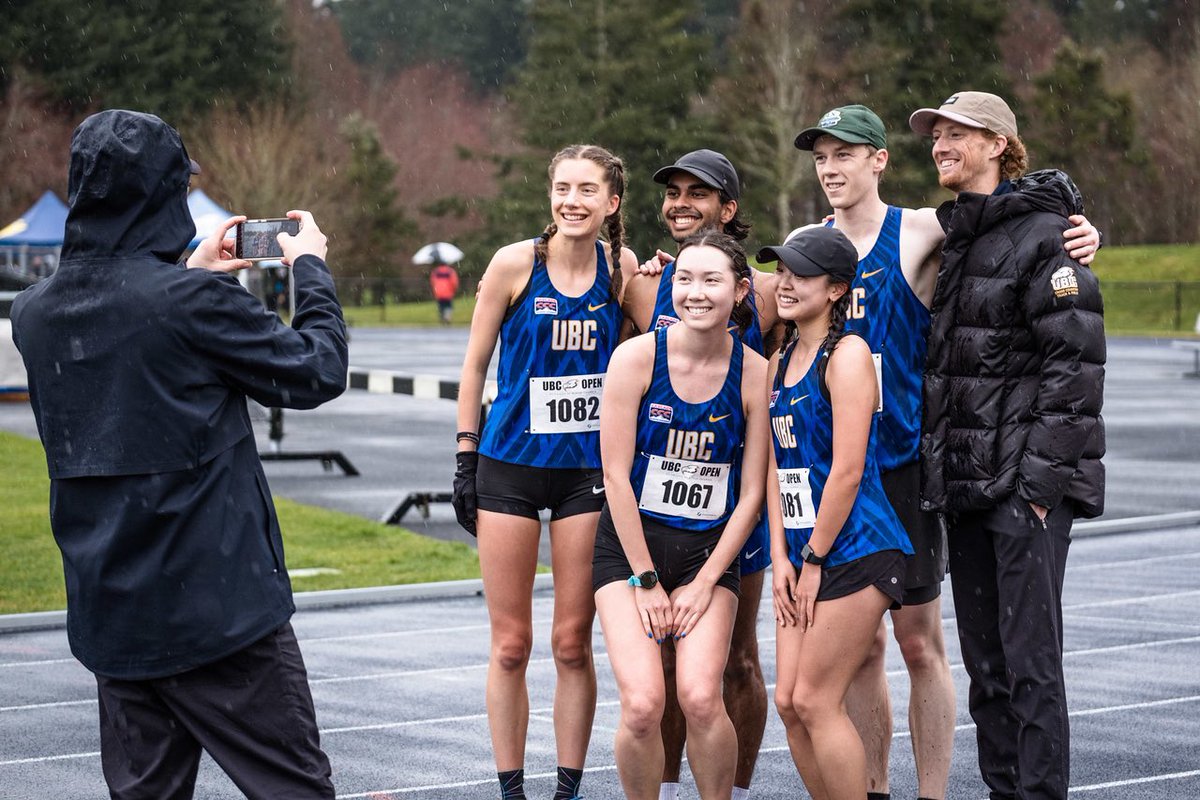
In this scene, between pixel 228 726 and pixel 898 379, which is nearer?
pixel 228 726

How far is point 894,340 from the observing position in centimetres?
531

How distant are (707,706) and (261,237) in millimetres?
1923

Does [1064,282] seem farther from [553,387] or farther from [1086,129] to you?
[1086,129]

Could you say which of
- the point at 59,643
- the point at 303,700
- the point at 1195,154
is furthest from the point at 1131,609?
the point at 1195,154

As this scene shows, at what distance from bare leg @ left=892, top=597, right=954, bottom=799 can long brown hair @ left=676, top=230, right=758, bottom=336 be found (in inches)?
42.8

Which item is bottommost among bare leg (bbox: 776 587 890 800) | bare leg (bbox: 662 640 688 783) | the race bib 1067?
bare leg (bbox: 662 640 688 783)

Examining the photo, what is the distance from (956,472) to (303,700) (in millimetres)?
2210

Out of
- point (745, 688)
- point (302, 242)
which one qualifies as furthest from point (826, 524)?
point (302, 242)

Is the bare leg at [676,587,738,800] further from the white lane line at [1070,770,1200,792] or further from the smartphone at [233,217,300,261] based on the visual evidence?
the smartphone at [233,217,300,261]

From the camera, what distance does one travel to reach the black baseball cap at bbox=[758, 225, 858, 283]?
16.7 feet

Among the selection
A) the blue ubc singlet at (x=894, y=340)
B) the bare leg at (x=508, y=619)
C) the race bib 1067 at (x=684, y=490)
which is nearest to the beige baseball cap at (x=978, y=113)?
the blue ubc singlet at (x=894, y=340)

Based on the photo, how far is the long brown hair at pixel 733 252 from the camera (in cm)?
528

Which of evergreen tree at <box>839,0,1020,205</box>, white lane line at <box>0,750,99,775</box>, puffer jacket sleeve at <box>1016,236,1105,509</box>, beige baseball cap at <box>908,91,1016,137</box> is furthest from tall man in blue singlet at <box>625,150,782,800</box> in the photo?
evergreen tree at <box>839,0,1020,205</box>

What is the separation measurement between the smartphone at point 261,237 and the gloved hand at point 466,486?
1.50 metres
